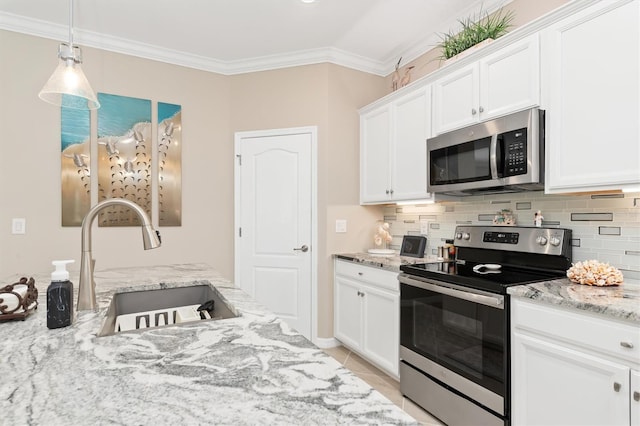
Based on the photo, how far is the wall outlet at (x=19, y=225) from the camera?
2.68 m

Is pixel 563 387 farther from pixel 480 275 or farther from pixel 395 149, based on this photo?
pixel 395 149

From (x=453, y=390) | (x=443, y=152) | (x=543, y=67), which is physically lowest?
(x=453, y=390)

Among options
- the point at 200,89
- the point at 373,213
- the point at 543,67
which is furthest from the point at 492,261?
the point at 200,89

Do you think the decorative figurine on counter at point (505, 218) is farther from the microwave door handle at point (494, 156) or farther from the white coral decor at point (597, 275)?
the white coral decor at point (597, 275)

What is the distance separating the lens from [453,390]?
1.94 m

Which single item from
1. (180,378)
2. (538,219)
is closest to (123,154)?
(180,378)

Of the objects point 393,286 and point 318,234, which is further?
point 318,234

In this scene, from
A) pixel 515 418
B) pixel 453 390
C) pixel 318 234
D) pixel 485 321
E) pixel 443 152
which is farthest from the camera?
pixel 318 234

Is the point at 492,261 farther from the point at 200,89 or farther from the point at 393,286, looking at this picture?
the point at 200,89

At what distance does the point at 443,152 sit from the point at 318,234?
1.38m

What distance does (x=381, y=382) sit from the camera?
2604 millimetres

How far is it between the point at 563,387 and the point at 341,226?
2128 millimetres

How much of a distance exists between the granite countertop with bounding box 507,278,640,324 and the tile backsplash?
169 millimetres

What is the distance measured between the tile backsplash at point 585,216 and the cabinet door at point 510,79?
0.58 meters
